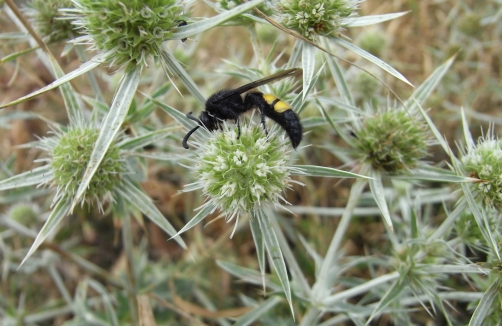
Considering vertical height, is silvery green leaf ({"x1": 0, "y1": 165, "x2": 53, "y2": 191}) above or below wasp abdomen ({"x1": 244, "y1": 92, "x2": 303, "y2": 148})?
below

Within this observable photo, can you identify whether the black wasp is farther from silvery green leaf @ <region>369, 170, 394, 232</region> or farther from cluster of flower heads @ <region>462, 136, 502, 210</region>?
cluster of flower heads @ <region>462, 136, 502, 210</region>

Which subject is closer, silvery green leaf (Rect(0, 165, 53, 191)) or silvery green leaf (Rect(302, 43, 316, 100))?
silvery green leaf (Rect(302, 43, 316, 100))

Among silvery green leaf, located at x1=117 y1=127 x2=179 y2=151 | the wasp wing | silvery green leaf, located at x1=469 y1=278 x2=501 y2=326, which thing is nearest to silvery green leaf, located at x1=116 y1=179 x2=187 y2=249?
silvery green leaf, located at x1=117 y1=127 x2=179 y2=151

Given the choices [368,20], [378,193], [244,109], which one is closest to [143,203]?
[244,109]

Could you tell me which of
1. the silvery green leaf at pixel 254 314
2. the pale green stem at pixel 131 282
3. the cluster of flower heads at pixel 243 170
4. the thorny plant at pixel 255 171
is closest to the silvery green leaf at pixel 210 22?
the thorny plant at pixel 255 171

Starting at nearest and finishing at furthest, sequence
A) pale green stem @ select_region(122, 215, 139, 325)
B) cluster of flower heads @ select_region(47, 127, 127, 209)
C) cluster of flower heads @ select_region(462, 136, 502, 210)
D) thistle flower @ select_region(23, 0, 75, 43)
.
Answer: cluster of flower heads @ select_region(462, 136, 502, 210), cluster of flower heads @ select_region(47, 127, 127, 209), thistle flower @ select_region(23, 0, 75, 43), pale green stem @ select_region(122, 215, 139, 325)

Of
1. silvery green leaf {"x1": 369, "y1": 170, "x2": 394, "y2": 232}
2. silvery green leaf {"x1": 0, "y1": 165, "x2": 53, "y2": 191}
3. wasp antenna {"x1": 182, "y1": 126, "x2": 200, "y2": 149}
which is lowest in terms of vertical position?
silvery green leaf {"x1": 0, "y1": 165, "x2": 53, "y2": 191}
